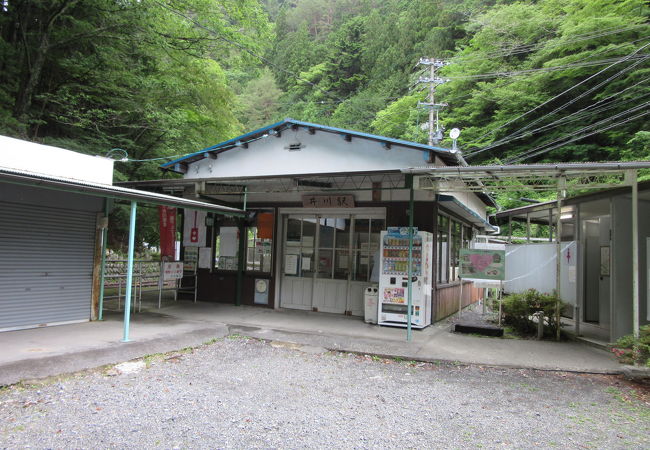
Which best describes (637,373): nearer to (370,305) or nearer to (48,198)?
(370,305)

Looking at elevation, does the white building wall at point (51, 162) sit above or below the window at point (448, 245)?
above

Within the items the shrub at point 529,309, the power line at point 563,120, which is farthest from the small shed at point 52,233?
the power line at point 563,120

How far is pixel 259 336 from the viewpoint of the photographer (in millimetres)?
7812

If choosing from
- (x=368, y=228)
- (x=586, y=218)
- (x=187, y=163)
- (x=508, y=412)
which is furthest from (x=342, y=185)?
Result: (x=508, y=412)

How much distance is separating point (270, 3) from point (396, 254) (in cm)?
3969

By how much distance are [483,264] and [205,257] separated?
24.3 feet

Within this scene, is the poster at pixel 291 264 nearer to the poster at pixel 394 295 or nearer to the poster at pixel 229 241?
the poster at pixel 229 241

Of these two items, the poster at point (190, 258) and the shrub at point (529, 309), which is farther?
the poster at point (190, 258)

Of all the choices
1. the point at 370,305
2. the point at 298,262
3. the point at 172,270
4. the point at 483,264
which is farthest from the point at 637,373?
the point at 172,270

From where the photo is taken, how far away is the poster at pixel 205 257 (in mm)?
11516

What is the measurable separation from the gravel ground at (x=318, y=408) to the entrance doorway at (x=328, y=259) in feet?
12.8

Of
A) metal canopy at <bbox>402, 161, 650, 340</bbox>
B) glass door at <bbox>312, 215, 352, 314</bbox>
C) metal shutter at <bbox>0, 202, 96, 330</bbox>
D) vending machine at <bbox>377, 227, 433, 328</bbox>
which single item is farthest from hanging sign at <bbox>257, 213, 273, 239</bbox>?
metal canopy at <bbox>402, 161, 650, 340</bbox>

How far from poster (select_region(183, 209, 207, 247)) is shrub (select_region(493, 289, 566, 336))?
26.5ft

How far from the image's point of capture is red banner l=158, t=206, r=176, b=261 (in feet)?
34.8
